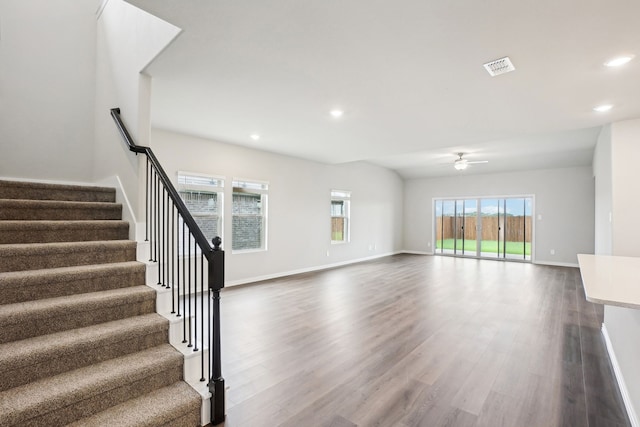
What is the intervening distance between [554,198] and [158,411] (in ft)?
33.3

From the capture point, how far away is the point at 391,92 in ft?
10.6

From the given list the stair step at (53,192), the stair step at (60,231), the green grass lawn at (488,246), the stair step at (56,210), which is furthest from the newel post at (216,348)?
the green grass lawn at (488,246)

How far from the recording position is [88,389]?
1.66m

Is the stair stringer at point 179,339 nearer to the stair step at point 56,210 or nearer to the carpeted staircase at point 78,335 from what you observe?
the carpeted staircase at point 78,335

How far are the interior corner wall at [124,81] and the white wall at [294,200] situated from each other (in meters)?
1.06

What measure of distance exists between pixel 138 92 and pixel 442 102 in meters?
3.17

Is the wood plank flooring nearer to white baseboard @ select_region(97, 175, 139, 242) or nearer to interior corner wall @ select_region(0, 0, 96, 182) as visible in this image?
white baseboard @ select_region(97, 175, 139, 242)

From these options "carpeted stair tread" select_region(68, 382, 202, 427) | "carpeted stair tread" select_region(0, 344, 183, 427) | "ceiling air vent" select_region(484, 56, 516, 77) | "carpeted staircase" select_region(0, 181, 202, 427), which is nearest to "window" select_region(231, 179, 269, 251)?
"carpeted staircase" select_region(0, 181, 202, 427)

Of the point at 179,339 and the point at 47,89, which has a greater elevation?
the point at 47,89

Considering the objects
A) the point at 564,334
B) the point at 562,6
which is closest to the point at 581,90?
the point at 562,6

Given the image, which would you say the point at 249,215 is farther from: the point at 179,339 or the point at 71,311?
the point at 71,311

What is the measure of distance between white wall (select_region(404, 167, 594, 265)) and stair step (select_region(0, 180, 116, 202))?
31.9 feet

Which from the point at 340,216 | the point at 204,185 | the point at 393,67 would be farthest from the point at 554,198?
the point at 204,185

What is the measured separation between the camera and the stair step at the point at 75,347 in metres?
1.64
